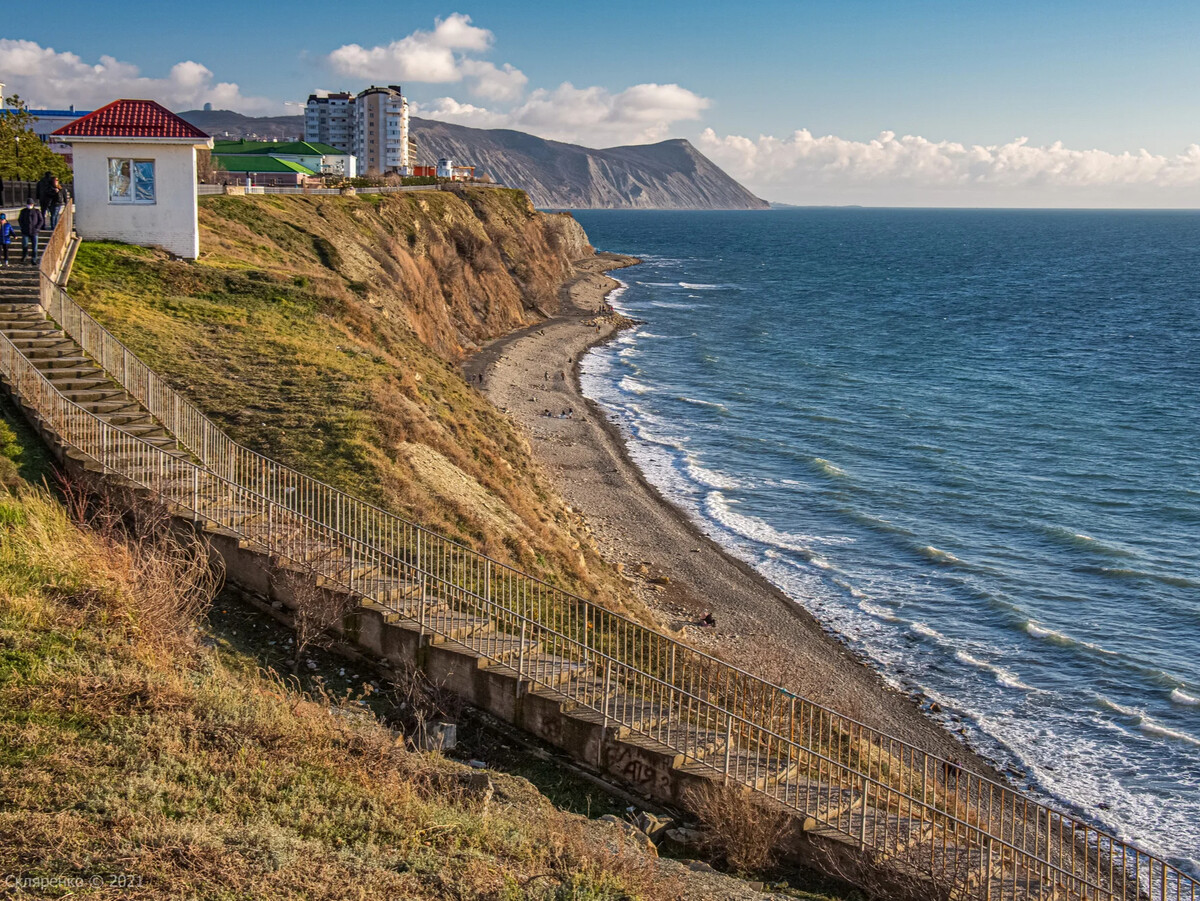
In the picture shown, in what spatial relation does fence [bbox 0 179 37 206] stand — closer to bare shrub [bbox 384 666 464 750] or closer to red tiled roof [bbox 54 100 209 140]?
red tiled roof [bbox 54 100 209 140]

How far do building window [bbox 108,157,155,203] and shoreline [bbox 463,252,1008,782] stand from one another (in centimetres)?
1582

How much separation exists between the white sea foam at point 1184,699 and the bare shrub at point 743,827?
16.2 meters

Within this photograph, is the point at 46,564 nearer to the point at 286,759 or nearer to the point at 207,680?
the point at 207,680

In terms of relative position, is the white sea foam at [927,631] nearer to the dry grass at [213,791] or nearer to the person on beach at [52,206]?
the dry grass at [213,791]

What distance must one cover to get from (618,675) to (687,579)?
1568 cm

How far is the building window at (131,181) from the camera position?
32.3 m

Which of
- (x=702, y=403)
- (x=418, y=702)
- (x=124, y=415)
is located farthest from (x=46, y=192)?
(x=702, y=403)

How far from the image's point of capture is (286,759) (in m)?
9.89

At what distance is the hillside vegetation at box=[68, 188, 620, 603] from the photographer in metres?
22.3

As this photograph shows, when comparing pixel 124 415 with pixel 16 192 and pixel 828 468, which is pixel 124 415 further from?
pixel 828 468

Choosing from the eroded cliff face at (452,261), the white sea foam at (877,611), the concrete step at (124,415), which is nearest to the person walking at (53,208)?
the concrete step at (124,415)

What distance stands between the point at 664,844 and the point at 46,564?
8.18m

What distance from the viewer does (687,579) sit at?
29.5 meters

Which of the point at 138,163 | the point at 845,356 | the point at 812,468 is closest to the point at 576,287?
the point at 845,356
